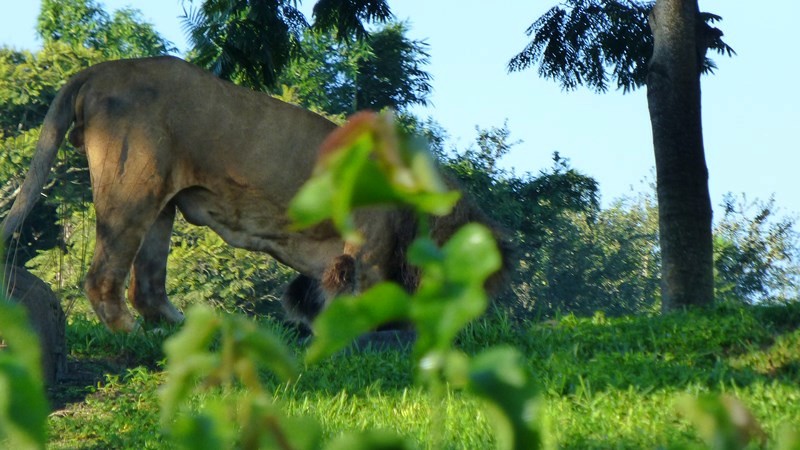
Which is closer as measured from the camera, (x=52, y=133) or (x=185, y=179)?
(x=52, y=133)

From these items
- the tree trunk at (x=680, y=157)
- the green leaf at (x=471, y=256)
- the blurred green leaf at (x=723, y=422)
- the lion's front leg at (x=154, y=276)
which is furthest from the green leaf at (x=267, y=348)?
the tree trunk at (x=680, y=157)

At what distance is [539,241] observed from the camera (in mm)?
25734

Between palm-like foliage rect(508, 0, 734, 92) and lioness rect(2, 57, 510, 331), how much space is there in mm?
3639

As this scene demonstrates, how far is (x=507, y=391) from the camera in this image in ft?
2.31

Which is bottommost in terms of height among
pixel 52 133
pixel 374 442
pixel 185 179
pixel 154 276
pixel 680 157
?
pixel 374 442

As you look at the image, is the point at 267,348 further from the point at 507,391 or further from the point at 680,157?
the point at 680,157

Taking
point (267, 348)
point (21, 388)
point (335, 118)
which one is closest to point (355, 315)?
point (267, 348)

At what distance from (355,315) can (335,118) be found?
78.7ft

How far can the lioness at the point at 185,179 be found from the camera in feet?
25.6

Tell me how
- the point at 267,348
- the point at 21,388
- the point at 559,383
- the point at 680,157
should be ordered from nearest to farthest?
the point at 21,388
the point at 267,348
the point at 559,383
the point at 680,157

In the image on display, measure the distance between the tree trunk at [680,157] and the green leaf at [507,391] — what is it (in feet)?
26.0

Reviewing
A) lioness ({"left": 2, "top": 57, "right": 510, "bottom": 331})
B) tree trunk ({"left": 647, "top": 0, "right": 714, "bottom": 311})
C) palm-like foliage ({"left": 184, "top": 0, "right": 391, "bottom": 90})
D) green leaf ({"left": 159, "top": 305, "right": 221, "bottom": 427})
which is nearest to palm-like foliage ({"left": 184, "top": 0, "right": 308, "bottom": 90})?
palm-like foliage ({"left": 184, "top": 0, "right": 391, "bottom": 90})

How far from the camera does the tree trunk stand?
28.8 ft

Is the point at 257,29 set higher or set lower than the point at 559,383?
higher
